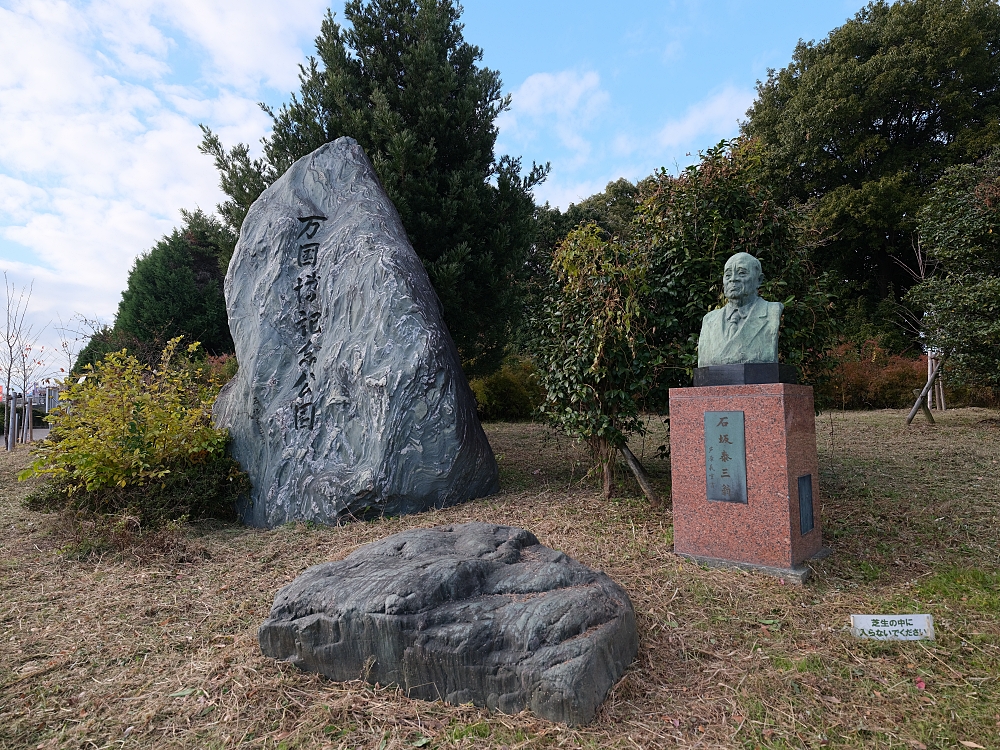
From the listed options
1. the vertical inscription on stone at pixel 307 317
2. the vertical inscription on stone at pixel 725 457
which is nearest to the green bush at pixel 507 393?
the vertical inscription on stone at pixel 307 317

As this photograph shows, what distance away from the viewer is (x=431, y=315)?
5.34 m

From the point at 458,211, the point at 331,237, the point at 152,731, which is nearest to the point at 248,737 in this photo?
the point at 152,731

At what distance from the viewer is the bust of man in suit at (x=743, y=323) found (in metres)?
3.72

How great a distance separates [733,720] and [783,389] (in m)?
1.98

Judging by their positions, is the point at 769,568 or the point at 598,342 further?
the point at 598,342

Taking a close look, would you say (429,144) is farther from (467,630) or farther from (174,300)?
(174,300)

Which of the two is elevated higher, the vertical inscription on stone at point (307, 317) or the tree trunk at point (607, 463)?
the vertical inscription on stone at point (307, 317)

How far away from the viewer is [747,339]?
3789mm

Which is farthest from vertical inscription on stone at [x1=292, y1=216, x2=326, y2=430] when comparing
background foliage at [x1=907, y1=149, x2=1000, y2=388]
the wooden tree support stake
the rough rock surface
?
background foliage at [x1=907, y1=149, x2=1000, y2=388]

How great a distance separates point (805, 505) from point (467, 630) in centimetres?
260

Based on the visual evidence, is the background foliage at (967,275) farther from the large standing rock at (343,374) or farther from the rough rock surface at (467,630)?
the rough rock surface at (467,630)

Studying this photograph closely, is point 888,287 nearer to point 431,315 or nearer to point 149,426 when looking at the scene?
point 431,315

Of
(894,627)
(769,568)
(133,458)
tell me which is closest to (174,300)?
(133,458)

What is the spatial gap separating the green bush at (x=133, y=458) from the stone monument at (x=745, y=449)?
13.5 ft
